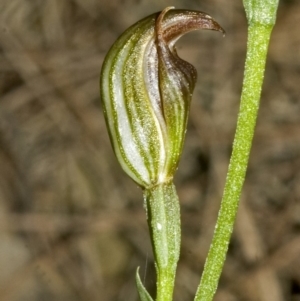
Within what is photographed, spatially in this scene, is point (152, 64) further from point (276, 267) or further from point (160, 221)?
point (276, 267)

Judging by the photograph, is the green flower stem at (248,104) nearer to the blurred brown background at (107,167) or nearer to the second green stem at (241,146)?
the second green stem at (241,146)

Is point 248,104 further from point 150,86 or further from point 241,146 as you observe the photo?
point 150,86

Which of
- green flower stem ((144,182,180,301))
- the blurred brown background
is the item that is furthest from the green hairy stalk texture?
the blurred brown background

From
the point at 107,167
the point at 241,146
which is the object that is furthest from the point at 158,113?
the point at 107,167

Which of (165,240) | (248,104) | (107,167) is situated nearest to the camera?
(248,104)

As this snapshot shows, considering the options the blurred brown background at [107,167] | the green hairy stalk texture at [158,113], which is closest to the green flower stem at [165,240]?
the green hairy stalk texture at [158,113]
